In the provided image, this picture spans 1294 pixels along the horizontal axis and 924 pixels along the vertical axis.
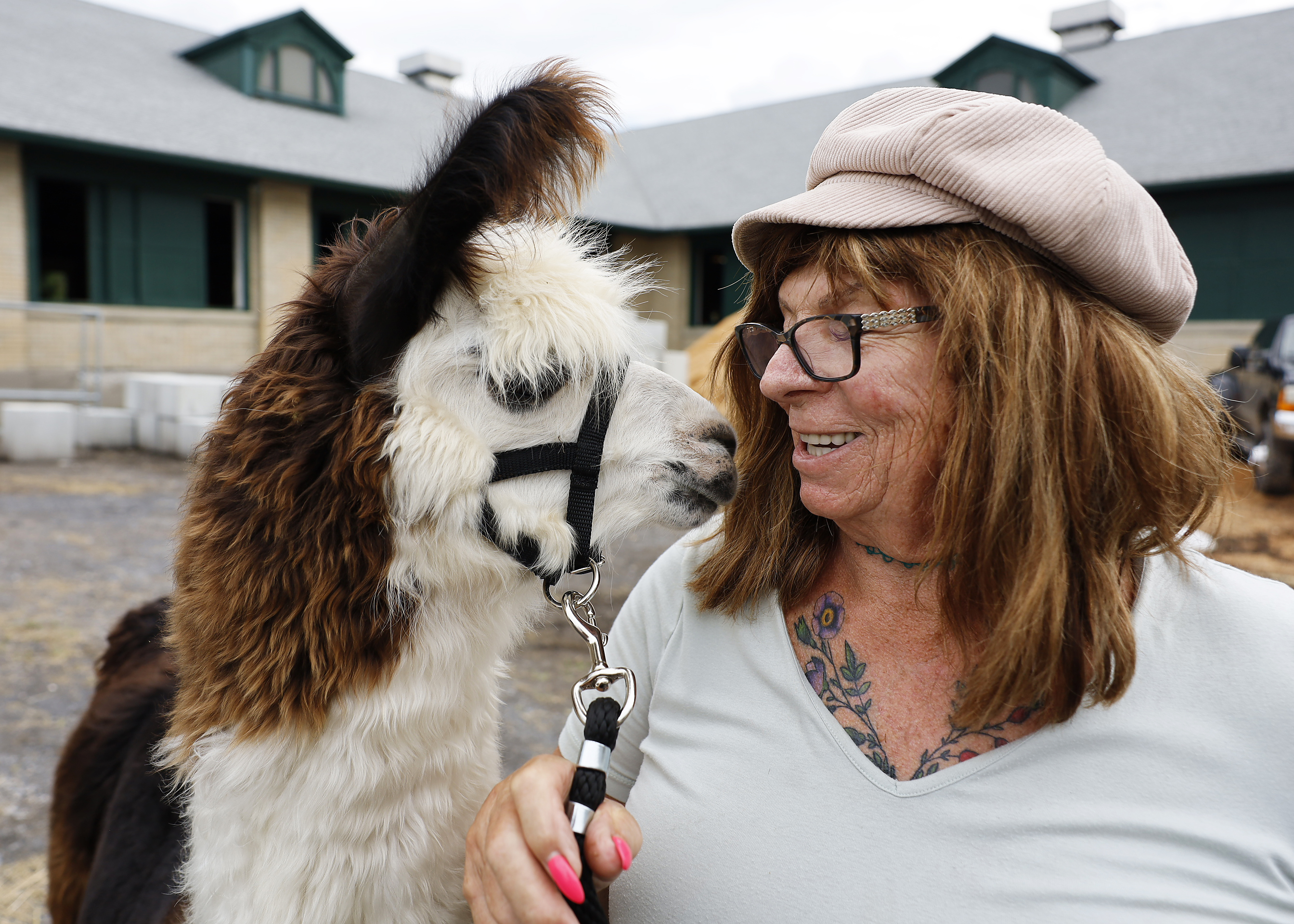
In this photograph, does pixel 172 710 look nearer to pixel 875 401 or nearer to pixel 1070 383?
pixel 875 401

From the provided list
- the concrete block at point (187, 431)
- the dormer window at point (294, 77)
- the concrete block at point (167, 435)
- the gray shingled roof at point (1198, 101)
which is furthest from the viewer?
the dormer window at point (294, 77)

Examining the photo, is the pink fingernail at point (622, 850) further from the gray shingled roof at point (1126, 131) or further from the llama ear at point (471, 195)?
→ the gray shingled roof at point (1126, 131)

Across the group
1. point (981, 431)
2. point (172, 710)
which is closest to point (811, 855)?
point (981, 431)

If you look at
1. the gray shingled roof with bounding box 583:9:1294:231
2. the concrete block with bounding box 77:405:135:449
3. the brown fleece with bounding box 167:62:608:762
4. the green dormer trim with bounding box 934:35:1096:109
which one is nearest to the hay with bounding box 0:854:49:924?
the brown fleece with bounding box 167:62:608:762

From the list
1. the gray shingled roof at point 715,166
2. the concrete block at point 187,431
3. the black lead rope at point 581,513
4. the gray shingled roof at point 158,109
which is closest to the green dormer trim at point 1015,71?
the gray shingled roof at point 715,166

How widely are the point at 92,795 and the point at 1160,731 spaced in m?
1.96

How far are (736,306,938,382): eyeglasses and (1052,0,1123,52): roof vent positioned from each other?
21805mm

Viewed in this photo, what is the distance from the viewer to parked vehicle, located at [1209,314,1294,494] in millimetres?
8375

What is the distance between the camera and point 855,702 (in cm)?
125

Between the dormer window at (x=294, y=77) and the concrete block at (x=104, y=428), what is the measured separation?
7.24 meters

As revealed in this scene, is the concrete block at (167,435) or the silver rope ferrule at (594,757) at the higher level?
the silver rope ferrule at (594,757)

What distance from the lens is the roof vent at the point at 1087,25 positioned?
63.2ft

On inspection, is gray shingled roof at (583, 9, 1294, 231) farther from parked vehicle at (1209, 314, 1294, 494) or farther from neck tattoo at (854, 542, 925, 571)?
neck tattoo at (854, 542, 925, 571)

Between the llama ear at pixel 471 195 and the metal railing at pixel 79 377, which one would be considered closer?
the llama ear at pixel 471 195
